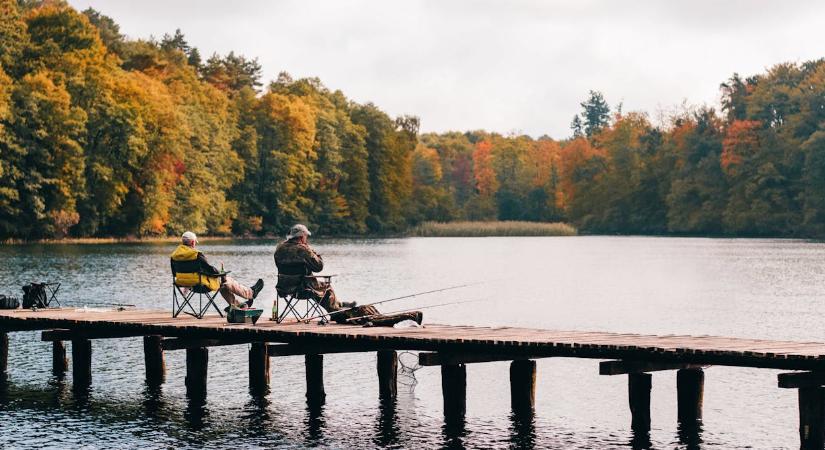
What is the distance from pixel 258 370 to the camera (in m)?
21.3

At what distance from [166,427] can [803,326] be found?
69.6 ft

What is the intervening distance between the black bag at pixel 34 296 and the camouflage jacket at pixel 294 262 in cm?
563

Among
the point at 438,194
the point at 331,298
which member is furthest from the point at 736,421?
the point at 438,194

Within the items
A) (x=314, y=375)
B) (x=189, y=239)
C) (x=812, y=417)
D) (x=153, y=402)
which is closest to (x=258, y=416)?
(x=314, y=375)

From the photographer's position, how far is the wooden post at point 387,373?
809 inches

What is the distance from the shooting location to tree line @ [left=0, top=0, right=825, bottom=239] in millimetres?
74125

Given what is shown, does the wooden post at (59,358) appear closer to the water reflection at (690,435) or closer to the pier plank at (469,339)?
the pier plank at (469,339)

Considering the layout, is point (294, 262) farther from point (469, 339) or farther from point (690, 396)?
point (690, 396)

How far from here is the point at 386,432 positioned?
60.6 ft

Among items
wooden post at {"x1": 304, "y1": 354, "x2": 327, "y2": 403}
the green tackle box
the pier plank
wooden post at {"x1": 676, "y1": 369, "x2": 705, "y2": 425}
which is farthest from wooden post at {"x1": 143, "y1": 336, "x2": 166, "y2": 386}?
wooden post at {"x1": 676, "y1": 369, "x2": 705, "y2": 425}

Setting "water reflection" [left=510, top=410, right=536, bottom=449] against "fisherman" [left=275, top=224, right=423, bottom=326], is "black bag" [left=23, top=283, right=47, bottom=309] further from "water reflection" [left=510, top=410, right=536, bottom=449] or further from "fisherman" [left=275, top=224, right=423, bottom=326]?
"water reflection" [left=510, top=410, right=536, bottom=449]

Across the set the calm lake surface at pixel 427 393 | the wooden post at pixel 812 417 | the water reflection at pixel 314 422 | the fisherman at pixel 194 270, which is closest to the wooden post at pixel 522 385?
the calm lake surface at pixel 427 393

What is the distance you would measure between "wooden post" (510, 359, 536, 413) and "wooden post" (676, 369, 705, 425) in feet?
7.08

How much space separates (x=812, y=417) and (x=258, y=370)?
8822mm
